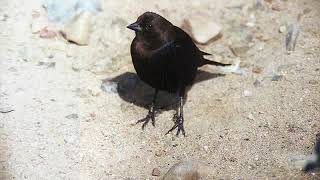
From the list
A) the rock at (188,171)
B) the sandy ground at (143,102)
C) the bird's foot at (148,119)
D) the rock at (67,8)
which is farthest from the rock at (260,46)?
the rock at (188,171)

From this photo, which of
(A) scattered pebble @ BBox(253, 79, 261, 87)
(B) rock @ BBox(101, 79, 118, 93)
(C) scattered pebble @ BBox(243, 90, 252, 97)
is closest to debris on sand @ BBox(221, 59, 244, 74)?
(A) scattered pebble @ BBox(253, 79, 261, 87)

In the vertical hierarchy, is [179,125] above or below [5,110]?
above

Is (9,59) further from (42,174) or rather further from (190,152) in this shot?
(190,152)

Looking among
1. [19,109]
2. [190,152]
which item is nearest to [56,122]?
[19,109]

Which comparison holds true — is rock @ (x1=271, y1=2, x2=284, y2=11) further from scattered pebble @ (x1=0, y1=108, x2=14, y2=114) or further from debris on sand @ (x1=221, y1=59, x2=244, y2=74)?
scattered pebble @ (x1=0, y1=108, x2=14, y2=114)

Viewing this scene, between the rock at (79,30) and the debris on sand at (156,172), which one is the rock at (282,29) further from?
the debris on sand at (156,172)

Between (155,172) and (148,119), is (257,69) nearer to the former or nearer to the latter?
(148,119)

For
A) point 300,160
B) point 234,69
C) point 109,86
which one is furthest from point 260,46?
point 300,160
